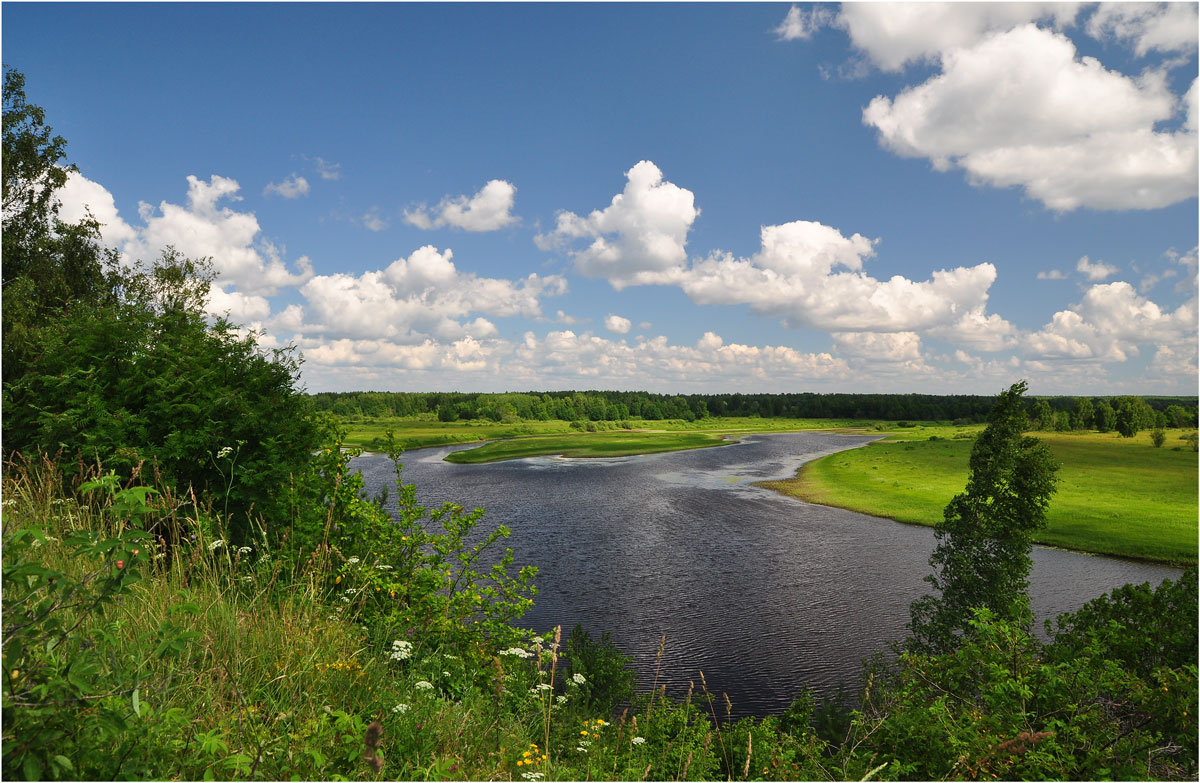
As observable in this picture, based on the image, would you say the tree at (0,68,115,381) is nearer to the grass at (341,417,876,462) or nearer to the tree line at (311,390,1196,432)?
the grass at (341,417,876,462)

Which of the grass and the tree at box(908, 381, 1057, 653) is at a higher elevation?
the tree at box(908, 381, 1057, 653)

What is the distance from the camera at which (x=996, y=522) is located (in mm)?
18828

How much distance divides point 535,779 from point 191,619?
2902mm

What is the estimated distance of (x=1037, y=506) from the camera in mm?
18453

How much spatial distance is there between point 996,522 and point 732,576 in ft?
39.1


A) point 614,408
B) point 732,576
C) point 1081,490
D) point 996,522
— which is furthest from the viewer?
point 614,408

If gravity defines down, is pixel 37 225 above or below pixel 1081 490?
above

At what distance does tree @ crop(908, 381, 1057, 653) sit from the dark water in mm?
3314

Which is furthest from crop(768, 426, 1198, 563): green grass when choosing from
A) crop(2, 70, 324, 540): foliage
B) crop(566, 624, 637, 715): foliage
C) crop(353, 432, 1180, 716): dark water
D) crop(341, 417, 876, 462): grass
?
crop(2, 70, 324, 540): foliage

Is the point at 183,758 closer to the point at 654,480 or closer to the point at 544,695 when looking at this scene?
the point at 544,695

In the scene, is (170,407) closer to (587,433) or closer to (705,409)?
(587,433)

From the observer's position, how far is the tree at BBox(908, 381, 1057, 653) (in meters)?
18.3

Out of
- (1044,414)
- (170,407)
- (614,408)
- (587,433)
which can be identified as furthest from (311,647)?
(614,408)

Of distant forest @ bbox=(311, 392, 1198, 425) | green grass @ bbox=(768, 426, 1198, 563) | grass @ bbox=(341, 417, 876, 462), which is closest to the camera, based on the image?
green grass @ bbox=(768, 426, 1198, 563)
